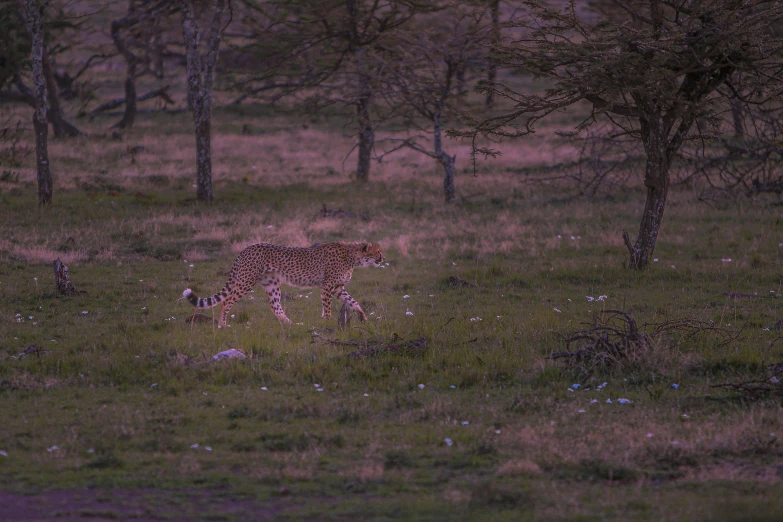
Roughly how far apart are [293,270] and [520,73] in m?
19.8

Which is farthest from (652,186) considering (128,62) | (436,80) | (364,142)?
(128,62)

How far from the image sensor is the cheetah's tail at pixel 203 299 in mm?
11211

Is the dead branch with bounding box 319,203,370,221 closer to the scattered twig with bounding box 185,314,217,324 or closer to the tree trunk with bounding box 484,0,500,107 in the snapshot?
the tree trunk with bounding box 484,0,500,107

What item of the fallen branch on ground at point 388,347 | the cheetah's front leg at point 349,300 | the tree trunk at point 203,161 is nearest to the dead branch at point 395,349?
the fallen branch on ground at point 388,347

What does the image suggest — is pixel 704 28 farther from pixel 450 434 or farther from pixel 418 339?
pixel 450 434

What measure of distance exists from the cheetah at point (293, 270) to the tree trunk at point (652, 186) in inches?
201

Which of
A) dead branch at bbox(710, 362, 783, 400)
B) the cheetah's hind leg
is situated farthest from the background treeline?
dead branch at bbox(710, 362, 783, 400)

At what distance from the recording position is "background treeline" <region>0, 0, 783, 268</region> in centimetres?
1326

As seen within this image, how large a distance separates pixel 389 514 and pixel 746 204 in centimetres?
1946

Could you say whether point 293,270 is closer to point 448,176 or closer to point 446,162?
point 446,162

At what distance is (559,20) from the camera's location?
1412cm

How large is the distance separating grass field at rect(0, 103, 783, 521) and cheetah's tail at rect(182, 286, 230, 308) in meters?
0.29

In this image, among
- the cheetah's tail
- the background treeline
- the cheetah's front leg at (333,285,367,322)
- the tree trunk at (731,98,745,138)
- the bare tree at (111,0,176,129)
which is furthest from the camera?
A: the bare tree at (111,0,176,129)

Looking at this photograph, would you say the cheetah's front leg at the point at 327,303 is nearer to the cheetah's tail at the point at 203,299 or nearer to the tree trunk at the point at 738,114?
the cheetah's tail at the point at 203,299
